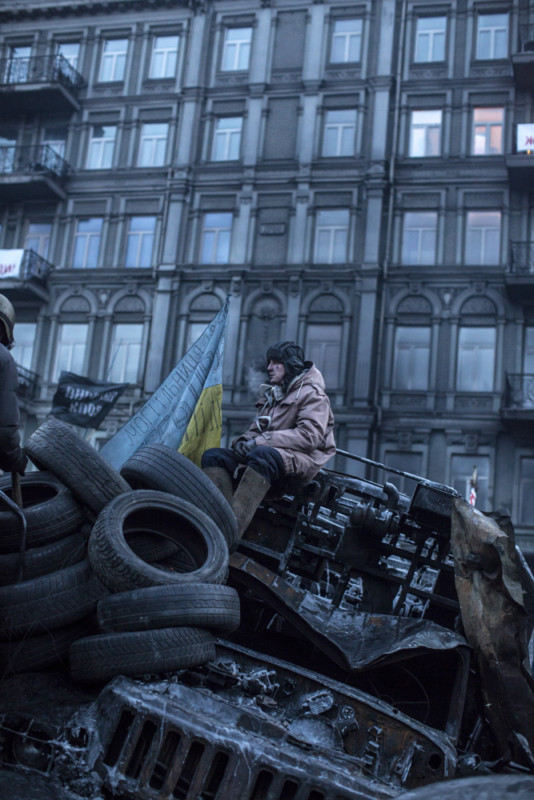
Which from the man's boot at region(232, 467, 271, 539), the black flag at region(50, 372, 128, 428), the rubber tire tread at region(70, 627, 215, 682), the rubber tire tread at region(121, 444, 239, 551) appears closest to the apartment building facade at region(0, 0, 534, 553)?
the black flag at region(50, 372, 128, 428)

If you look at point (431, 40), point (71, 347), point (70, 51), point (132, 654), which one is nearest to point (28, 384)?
point (71, 347)

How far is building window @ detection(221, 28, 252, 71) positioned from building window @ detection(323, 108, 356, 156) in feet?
11.8

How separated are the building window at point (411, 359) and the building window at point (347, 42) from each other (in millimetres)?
8886

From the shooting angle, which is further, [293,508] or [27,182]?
[27,182]

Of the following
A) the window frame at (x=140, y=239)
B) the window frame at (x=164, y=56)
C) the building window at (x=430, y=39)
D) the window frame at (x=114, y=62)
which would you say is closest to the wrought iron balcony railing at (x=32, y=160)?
the window frame at (x=140, y=239)

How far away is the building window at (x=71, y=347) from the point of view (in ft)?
91.7

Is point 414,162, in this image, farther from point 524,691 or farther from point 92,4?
point 524,691

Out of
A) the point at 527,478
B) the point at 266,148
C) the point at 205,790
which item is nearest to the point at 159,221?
the point at 266,148

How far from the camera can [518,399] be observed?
24.1m

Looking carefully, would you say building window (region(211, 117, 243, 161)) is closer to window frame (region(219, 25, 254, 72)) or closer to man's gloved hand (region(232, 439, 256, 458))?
window frame (region(219, 25, 254, 72))

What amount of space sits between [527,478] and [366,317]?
20.4 ft

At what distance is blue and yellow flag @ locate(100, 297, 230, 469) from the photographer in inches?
375

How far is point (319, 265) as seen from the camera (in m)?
26.5

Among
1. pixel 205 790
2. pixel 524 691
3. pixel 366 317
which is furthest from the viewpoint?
pixel 366 317
